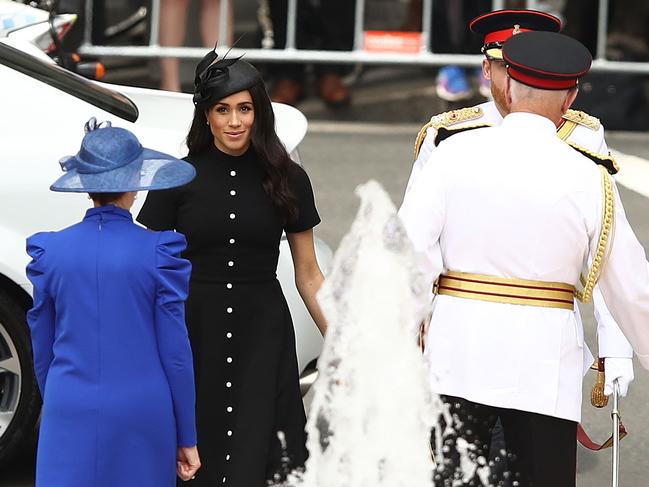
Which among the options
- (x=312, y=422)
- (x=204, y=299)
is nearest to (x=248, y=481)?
(x=312, y=422)

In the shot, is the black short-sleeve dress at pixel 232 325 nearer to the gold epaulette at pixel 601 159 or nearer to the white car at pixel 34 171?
the white car at pixel 34 171

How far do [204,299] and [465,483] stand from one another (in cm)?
99

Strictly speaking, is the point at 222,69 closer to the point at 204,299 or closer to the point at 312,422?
the point at 204,299

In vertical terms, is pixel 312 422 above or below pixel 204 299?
below

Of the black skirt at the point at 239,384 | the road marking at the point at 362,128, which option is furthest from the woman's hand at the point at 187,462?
the road marking at the point at 362,128

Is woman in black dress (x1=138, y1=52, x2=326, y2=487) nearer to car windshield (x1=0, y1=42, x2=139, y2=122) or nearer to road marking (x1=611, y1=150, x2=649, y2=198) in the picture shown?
car windshield (x1=0, y1=42, x2=139, y2=122)

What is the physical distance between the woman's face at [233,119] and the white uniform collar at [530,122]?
2.91 ft

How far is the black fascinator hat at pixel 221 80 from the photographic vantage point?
4.86m

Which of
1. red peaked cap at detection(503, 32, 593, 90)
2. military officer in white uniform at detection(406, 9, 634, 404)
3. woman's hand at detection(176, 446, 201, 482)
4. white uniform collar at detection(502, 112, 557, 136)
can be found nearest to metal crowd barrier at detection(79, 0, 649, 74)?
military officer in white uniform at detection(406, 9, 634, 404)

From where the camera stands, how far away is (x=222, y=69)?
4.88 metres

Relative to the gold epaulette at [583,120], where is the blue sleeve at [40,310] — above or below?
below

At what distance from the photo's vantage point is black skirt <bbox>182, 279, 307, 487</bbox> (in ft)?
15.9

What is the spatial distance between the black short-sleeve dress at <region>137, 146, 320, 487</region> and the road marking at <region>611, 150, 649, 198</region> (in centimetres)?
638

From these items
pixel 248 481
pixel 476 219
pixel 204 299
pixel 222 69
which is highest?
pixel 222 69
